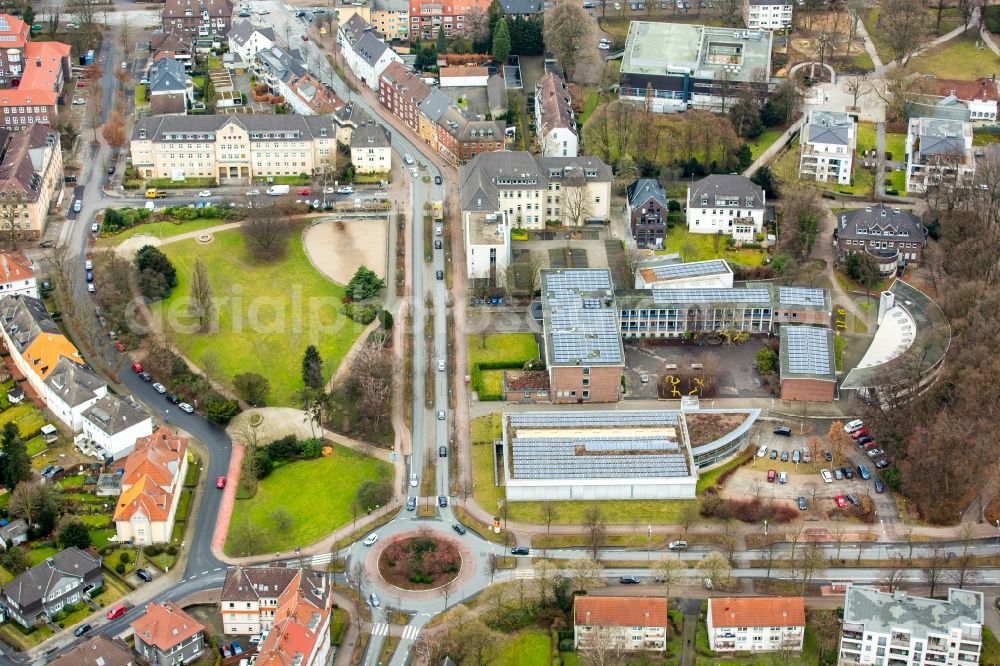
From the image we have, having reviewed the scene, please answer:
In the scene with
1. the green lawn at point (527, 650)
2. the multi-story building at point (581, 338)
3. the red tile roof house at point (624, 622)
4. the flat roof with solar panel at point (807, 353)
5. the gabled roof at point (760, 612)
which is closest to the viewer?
the red tile roof house at point (624, 622)

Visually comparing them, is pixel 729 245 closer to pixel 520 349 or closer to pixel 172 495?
pixel 520 349

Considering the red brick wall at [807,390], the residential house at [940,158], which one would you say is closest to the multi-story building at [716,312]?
the red brick wall at [807,390]

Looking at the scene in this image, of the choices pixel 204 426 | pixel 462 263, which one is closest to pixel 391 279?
pixel 462 263

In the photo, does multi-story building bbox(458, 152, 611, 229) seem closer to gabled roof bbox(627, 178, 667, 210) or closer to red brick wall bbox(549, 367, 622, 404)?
gabled roof bbox(627, 178, 667, 210)

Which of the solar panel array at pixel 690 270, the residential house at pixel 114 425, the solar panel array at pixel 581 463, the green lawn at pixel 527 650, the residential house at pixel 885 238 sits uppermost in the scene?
the residential house at pixel 885 238

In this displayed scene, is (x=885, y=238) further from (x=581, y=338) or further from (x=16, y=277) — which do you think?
(x=16, y=277)

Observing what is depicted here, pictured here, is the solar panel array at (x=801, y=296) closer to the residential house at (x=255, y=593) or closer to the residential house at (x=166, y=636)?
the residential house at (x=255, y=593)
